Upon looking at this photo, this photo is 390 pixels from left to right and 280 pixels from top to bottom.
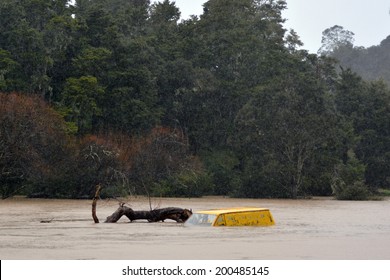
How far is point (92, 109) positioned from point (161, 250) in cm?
4005

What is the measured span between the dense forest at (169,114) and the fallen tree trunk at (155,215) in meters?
20.7

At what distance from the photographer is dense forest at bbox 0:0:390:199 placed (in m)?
50.8

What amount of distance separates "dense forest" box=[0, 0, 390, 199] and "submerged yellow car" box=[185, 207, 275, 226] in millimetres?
24161

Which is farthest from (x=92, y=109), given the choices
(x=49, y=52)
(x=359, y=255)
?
(x=359, y=255)

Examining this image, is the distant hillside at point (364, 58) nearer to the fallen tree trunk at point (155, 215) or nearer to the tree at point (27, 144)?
the tree at point (27, 144)

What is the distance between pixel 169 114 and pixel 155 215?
38039 millimetres

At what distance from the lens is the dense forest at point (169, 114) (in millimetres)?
50844

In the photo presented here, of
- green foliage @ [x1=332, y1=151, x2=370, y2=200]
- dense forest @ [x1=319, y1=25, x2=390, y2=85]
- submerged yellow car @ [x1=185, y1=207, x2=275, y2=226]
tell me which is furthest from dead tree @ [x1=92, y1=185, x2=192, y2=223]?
dense forest @ [x1=319, y1=25, x2=390, y2=85]

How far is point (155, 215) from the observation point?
28.9 meters

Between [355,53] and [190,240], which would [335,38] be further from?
[190,240]

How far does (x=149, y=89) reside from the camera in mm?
63062

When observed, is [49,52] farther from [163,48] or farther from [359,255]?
[359,255]

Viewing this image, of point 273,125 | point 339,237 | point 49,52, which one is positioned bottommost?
point 339,237

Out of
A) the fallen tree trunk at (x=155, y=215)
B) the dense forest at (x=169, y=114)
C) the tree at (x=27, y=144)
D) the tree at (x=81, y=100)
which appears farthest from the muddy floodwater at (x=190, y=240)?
the tree at (x=81, y=100)
